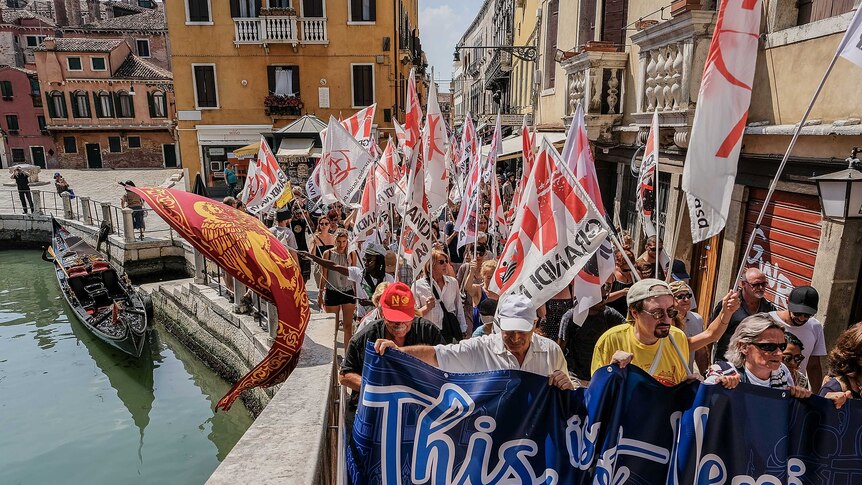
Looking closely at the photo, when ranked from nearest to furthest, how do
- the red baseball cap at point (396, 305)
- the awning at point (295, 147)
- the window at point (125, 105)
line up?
the red baseball cap at point (396, 305), the awning at point (295, 147), the window at point (125, 105)

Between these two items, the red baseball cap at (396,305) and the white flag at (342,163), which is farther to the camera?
the white flag at (342,163)

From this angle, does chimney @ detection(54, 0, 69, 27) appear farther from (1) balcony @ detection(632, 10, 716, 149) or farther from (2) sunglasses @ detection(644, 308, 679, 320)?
(2) sunglasses @ detection(644, 308, 679, 320)

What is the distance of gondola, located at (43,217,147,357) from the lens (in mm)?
10914

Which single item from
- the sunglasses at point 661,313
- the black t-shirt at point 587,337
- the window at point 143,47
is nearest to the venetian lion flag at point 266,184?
the black t-shirt at point 587,337

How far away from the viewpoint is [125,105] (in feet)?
137

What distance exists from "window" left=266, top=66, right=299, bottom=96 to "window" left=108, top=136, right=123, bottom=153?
23747 mm

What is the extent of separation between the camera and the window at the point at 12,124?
4306 cm

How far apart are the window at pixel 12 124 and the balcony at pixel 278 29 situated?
30322 millimetres

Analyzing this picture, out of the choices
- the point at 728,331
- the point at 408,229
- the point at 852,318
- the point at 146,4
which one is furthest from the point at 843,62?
the point at 146,4

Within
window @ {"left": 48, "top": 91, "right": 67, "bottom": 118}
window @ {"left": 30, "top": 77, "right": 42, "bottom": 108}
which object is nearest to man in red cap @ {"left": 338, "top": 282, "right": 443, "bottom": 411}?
window @ {"left": 48, "top": 91, "right": 67, "bottom": 118}

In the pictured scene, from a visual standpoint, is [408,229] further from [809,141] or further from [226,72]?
[226,72]

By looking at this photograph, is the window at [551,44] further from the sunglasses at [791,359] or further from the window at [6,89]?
the window at [6,89]

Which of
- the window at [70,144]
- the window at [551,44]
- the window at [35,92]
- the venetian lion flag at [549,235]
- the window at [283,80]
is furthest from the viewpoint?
the window at [35,92]

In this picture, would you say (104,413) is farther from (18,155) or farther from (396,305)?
(18,155)
